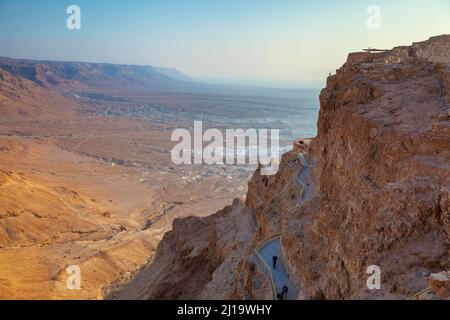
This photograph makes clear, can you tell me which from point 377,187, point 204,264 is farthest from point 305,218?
point 204,264

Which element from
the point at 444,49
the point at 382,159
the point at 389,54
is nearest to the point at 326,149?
the point at 382,159

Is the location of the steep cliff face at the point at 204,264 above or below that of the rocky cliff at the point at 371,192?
below

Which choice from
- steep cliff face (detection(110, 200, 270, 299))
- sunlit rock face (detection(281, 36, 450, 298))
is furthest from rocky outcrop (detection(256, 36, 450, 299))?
steep cliff face (detection(110, 200, 270, 299))

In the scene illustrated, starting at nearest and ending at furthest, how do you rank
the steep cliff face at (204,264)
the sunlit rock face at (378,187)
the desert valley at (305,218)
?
the sunlit rock face at (378,187)
the desert valley at (305,218)
the steep cliff face at (204,264)

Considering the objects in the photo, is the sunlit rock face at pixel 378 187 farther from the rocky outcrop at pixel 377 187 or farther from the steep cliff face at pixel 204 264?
the steep cliff face at pixel 204 264

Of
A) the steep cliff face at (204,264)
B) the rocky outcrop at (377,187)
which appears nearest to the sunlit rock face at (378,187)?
the rocky outcrop at (377,187)

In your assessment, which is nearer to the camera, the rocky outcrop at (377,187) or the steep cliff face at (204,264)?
the rocky outcrop at (377,187)

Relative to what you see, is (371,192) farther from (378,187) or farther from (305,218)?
(305,218)

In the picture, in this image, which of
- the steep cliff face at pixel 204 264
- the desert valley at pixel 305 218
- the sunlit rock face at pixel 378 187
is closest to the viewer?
the sunlit rock face at pixel 378 187
